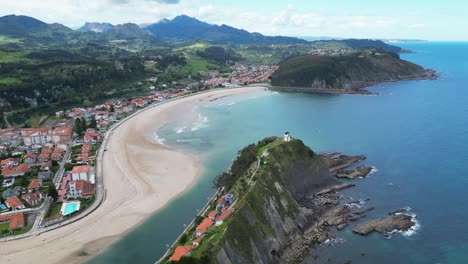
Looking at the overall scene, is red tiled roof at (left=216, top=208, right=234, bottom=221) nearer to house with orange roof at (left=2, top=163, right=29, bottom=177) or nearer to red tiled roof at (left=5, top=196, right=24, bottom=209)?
red tiled roof at (left=5, top=196, right=24, bottom=209)

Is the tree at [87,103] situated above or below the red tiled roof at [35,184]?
below

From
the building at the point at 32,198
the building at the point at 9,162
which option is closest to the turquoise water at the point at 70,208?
the building at the point at 32,198

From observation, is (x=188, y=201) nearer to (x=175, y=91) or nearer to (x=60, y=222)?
(x=60, y=222)

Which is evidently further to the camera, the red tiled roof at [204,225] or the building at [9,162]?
the building at [9,162]

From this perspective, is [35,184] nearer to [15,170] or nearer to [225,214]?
[15,170]

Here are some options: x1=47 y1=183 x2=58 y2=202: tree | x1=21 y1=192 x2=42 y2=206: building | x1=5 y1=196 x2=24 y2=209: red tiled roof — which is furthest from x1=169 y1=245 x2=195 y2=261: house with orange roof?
x1=5 y1=196 x2=24 y2=209: red tiled roof

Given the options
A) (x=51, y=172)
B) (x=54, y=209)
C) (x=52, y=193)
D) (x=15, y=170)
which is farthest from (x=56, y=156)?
(x=54, y=209)

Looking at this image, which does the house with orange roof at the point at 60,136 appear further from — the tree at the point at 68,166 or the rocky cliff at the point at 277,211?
the rocky cliff at the point at 277,211

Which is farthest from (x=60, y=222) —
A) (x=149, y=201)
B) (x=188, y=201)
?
(x=188, y=201)
